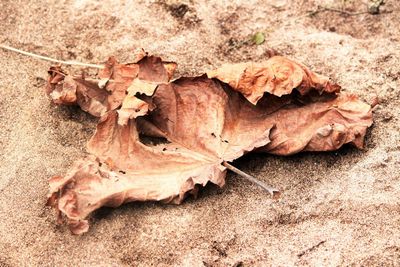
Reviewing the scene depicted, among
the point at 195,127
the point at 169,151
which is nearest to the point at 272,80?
the point at 195,127

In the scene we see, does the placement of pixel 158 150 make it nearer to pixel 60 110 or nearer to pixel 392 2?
pixel 60 110

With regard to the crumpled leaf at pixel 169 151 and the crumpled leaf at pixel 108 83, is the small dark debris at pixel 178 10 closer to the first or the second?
the crumpled leaf at pixel 108 83

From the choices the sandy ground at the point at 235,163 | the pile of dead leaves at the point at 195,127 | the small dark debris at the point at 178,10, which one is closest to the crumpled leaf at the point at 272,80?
the pile of dead leaves at the point at 195,127

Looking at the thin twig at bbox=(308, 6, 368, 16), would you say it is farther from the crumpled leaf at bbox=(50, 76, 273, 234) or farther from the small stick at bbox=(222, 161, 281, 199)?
the small stick at bbox=(222, 161, 281, 199)

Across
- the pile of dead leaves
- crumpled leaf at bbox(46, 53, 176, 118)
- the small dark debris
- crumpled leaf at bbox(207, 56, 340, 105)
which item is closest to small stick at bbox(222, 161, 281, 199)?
the pile of dead leaves

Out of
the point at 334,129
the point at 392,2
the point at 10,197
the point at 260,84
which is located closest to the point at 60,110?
the point at 10,197
